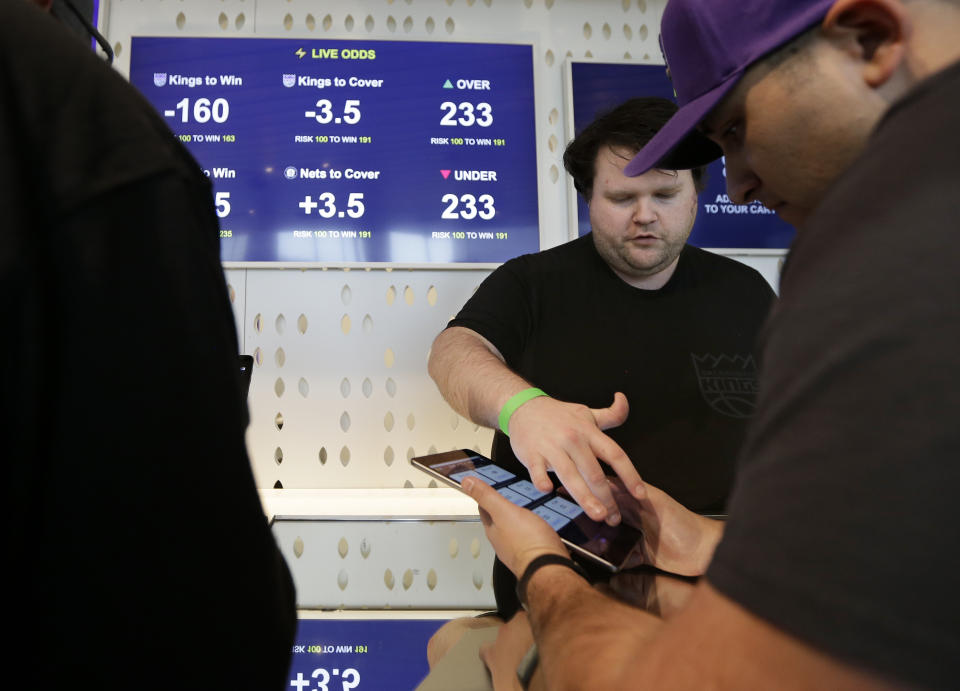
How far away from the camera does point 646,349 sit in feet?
4.59

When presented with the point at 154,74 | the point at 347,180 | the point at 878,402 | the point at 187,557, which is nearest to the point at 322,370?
the point at 347,180

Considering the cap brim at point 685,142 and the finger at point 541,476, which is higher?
the cap brim at point 685,142

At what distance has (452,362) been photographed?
51.9 inches

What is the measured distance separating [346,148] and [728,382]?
3.91ft

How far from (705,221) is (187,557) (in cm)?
180

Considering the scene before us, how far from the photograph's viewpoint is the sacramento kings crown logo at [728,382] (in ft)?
4.48

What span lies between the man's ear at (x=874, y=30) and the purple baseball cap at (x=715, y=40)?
0.11 feet

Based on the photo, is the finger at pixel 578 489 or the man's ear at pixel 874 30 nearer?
the man's ear at pixel 874 30

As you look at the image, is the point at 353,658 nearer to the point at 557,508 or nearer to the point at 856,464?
the point at 557,508

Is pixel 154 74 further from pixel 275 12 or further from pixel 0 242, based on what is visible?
pixel 0 242

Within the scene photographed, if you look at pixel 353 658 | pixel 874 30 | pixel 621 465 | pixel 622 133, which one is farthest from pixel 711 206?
pixel 353 658

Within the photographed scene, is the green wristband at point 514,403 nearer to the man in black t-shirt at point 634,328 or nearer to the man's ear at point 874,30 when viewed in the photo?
the man in black t-shirt at point 634,328

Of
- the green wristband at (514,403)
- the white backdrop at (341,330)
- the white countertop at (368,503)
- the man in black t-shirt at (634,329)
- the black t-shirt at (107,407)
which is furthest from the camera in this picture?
the white backdrop at (341,330)

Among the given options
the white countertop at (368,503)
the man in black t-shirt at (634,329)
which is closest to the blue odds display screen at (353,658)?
the white countertop at (368,503)
